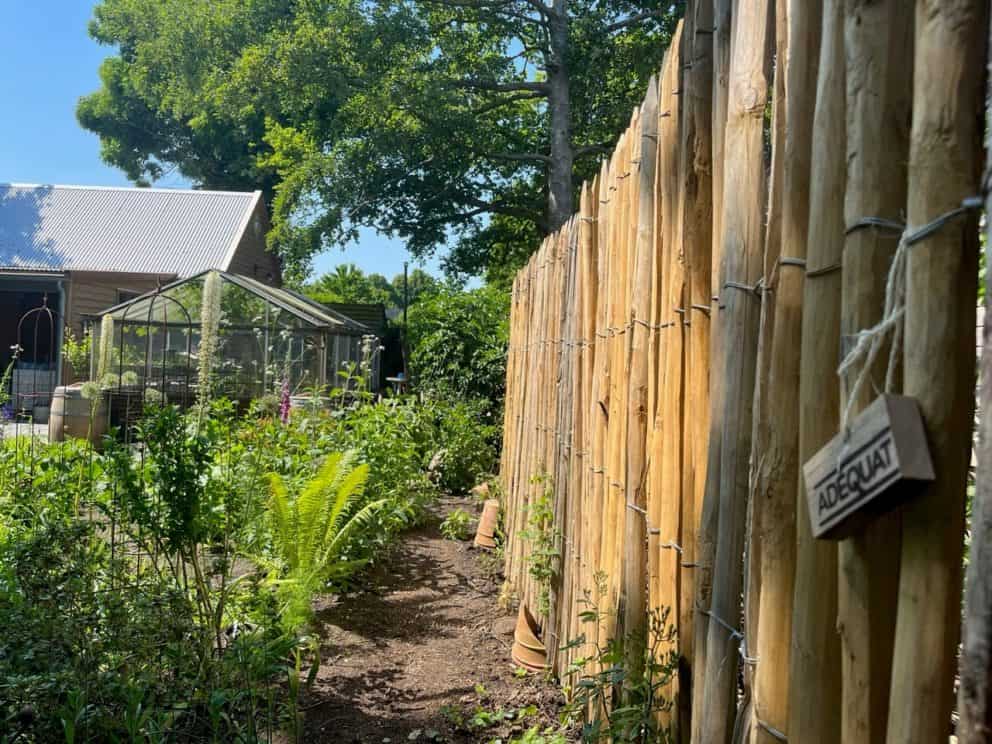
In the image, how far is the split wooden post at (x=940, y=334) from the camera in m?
1.11

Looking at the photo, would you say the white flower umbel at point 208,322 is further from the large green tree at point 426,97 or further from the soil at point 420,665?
the large green tree at point 426,97

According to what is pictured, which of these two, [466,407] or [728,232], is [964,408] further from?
[466,407]

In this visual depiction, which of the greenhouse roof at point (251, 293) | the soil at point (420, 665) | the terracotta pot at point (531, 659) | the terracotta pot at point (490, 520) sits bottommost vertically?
the soil at point (420, 665)

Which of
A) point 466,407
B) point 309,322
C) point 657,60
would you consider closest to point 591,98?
point 657,60

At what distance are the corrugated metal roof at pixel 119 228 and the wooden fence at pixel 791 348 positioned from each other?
2172 cm

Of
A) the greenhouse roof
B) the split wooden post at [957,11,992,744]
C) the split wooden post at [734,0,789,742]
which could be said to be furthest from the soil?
the greenhouse roof

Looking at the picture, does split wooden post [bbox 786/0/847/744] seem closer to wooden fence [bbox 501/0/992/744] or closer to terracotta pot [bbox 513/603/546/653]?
wooden fence [bbox 501/0/992/744]

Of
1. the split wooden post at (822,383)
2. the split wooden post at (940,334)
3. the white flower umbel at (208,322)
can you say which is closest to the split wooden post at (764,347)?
the split wooden post at (822,383)

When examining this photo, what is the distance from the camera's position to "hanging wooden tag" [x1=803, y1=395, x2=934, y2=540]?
1.09 metres

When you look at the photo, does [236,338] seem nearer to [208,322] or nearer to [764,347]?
[208,322]

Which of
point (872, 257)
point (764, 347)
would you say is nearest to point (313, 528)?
point (764, 347)

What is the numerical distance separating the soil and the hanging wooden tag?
2641 mm

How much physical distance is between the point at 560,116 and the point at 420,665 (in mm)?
15742

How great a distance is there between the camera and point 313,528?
5074 millimetres
